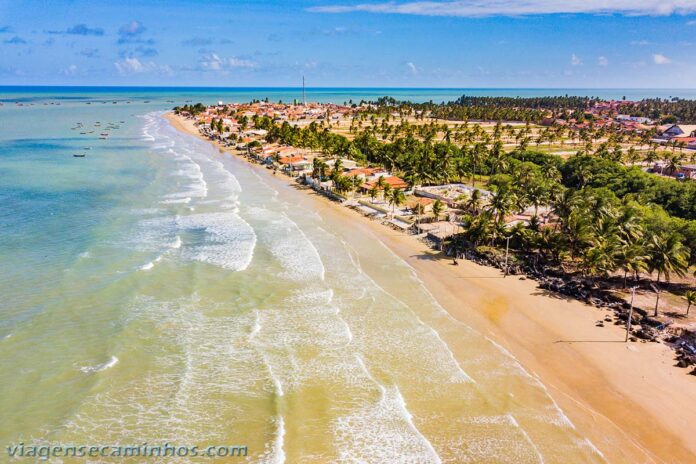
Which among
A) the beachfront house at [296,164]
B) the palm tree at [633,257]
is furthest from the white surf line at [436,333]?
the beachfront house at [296,164]

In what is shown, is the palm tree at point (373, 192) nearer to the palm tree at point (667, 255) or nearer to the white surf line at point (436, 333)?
the white surf line at point (436, 333)

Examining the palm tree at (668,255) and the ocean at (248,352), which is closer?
the ocean at (248,352)

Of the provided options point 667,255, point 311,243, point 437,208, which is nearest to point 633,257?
point 667,255

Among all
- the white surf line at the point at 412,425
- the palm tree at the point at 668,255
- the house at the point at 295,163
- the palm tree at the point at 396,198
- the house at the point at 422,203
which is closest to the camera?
the white surf line at the point at 412,425

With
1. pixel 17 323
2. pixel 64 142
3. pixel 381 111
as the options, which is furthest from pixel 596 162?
pixel 381 111

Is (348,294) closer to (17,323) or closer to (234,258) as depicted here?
(234,258)

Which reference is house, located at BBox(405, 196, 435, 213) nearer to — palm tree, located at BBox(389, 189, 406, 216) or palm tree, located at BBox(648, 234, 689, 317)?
palm tree, located at BBox(389, 189, 406, 216)
